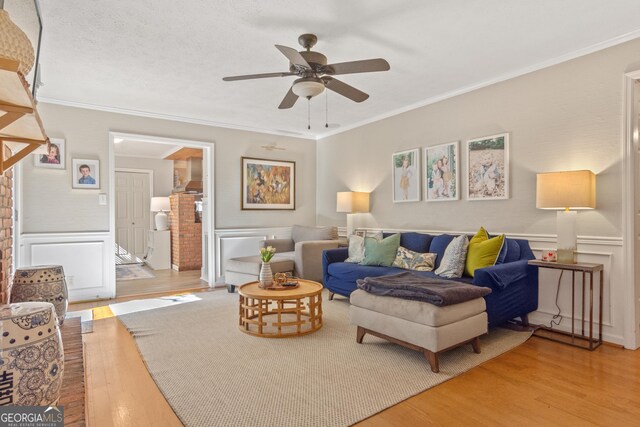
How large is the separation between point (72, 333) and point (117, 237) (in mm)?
7019

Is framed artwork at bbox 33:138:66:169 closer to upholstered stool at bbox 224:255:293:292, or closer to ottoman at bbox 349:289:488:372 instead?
upholstered stool at bbox 224:255:293:292

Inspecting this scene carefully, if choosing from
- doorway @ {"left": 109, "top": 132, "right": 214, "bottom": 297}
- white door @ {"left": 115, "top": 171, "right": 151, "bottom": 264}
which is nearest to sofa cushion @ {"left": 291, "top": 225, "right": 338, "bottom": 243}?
doorway @ {"left": 109, "top": 132, "right": 214, "bottom": 297}

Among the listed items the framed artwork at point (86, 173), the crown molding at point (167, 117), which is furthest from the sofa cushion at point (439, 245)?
the framed artwork at point (86, 173)

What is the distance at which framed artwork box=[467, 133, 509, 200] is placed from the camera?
3822mm

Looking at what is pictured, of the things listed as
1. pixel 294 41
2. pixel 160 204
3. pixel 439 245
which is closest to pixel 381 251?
pixel 439 245

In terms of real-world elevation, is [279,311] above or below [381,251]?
below

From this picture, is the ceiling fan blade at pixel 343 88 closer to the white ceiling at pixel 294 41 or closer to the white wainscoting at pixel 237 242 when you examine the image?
the white ceiling at pixel 294 41

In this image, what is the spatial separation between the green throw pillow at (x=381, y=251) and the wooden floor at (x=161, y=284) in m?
2.73

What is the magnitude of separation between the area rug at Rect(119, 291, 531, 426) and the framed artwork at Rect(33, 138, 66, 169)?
7.73 ft

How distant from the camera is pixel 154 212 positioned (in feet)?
28.2

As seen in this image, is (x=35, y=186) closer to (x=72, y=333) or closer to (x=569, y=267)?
(x=72, y=333)

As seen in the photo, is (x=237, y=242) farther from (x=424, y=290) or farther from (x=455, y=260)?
(x=424, y=290)

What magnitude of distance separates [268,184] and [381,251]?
2672 mm

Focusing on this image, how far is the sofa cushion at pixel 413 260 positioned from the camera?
397 cm
